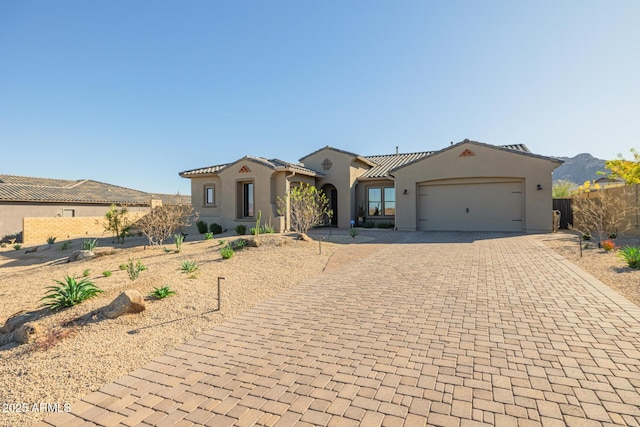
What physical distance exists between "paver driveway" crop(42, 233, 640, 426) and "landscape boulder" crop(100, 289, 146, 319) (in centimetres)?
165

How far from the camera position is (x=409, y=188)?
19125mm

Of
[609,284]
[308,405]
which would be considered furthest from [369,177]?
[308,405]

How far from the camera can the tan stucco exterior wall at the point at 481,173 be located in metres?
16.5

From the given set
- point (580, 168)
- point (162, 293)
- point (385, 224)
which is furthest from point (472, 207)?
point (580, 168)

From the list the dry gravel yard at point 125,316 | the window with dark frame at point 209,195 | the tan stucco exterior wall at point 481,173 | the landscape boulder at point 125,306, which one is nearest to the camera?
the dry gravel yard at point 125,316

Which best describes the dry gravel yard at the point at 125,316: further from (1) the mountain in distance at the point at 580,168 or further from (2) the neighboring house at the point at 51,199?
(1) the mountain in distance at the point at 580,168

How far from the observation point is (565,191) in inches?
1479

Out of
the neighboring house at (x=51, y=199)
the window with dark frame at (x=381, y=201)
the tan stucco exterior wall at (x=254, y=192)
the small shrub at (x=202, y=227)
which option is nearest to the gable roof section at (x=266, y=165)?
the tan stucco exterior wall at (x=254, y=192)

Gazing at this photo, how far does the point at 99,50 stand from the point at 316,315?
48.6 feet

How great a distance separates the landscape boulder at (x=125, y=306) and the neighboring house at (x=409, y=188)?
13.0 m

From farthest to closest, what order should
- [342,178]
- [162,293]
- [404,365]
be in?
1. [342,178]
2. [162,293]
3. [404,365]

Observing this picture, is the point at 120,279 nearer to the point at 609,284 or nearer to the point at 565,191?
the point at 609,284

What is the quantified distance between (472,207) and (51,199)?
31.9 metres

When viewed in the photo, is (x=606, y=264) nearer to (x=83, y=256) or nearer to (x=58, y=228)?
(x=83, y=256)
